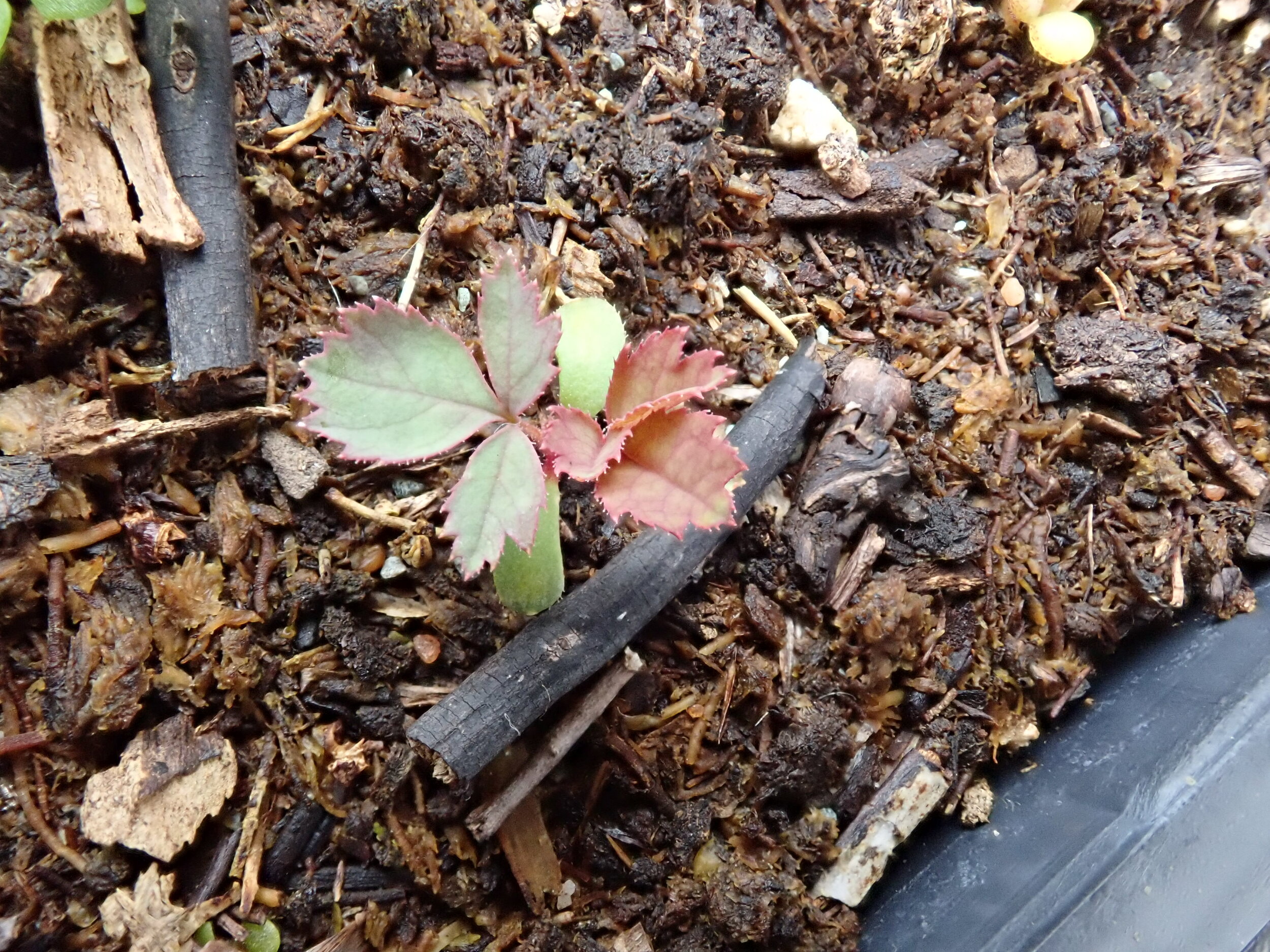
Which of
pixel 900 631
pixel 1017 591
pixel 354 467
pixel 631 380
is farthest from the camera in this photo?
pixel 1017 591

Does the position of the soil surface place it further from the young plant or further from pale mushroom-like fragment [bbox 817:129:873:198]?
the young plant

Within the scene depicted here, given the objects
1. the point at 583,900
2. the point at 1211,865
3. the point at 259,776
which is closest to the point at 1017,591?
the point at 1211,865

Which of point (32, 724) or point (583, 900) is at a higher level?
point (32, 724)

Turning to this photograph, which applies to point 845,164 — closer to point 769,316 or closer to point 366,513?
point 769,316

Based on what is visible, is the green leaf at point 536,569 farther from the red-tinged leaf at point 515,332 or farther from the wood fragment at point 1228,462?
the wood fragment at point 1228,462

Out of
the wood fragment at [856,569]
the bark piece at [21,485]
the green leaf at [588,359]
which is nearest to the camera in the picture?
the bark piece at [21,485]

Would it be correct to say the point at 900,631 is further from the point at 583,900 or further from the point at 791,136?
the point at 791,136

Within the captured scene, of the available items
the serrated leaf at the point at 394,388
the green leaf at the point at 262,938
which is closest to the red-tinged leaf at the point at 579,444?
the serrated leaf at the point at 394,388
